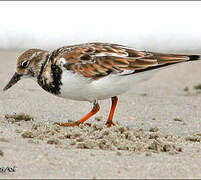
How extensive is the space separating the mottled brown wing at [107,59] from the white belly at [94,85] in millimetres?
69

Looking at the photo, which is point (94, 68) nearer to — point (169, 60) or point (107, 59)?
point (107, 59)

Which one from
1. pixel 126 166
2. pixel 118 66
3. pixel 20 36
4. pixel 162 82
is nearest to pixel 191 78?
pixel 162 82

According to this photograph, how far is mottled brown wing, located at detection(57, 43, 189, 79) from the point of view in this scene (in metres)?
6.05

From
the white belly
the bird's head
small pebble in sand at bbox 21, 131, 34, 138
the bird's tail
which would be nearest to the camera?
small pebble in sand at bbox 21, 131, 34, 138

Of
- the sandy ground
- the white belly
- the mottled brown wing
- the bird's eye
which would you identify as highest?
the mottled brown wing

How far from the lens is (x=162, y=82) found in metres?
11.2

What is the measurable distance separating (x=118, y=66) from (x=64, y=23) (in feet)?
28.6

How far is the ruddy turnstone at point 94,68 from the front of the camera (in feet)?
19.7

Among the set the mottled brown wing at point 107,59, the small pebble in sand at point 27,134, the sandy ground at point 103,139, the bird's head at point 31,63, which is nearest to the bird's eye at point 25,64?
the bird's head at point 31,63

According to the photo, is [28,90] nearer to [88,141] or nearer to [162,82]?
[162,82]

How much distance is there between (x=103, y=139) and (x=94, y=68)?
3.45 ft

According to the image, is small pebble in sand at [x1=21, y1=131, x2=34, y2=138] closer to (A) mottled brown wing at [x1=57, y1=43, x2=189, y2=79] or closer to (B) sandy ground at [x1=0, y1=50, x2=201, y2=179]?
(B) sandy ground at [x1=0, y1=50, x2=201, y2=179]

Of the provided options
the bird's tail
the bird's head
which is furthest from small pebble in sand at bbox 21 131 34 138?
the bird's tail

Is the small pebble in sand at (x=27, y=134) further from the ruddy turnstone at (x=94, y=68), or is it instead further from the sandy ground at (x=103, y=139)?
the ruddy turnstone at (x=94, y=68)
